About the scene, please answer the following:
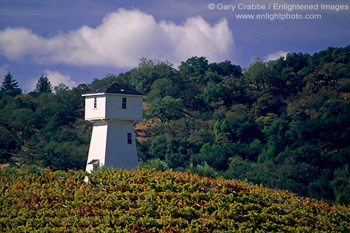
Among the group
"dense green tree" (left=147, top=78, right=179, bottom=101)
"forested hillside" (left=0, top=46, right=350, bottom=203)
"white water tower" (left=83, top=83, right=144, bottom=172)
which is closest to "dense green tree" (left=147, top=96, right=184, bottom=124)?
"forested hillside" (left=0, top=46, right=350, bottom=203)

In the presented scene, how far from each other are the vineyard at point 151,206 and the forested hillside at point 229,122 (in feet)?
54.7

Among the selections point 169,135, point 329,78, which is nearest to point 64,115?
point 169,135

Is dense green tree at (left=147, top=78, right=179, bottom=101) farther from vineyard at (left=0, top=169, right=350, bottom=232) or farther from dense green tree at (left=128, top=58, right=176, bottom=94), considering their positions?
vineyard at (left=0, top=169, right=350, bottom=232)

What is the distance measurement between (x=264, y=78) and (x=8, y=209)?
79.0 metres

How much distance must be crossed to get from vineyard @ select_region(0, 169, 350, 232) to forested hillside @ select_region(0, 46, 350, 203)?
16659mm

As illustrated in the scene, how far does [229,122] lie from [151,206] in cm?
5645

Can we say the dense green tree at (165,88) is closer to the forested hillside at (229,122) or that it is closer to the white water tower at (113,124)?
the forested hillside at (229,122)

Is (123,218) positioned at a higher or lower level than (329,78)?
lower

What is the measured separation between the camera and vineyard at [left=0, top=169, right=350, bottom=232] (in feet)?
57.8

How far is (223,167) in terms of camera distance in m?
63.5

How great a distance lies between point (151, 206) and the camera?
61.1 ft

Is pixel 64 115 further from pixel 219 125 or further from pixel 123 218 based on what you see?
pixel 123 218

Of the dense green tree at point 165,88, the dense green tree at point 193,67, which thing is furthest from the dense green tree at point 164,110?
the dense green tree at point 193,67

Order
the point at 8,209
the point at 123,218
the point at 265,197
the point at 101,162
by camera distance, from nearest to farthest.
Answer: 1. the point at 123,218
2. the point at 8,209
3. the point at 265,197
4. the point at 101,162
